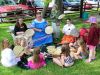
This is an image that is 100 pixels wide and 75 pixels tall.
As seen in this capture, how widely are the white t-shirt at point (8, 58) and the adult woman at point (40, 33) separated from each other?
255 cm

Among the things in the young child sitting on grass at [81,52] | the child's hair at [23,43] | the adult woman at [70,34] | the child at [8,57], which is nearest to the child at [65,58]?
the young child sitting on grass at [81,52]

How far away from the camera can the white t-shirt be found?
33.2 feet

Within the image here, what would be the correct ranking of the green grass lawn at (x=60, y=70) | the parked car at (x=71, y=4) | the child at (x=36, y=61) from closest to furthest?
the green grass lawn at (x=60, y=70) → the child at (x=36, y=61) → the parked car at (x=71, y=4)

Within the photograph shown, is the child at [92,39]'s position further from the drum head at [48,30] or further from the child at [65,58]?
the drum head at [48,30]

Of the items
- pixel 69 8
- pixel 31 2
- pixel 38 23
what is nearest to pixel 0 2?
pixel 31 2

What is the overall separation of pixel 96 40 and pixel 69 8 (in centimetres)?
2011

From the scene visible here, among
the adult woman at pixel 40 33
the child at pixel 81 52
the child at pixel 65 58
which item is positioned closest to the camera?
the child at pixel 65 58

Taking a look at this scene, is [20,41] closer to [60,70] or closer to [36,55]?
[36,55]

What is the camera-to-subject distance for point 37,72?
9.81 meters

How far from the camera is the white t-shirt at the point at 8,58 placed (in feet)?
33.2

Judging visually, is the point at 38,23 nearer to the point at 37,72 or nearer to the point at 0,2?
the point at 37,72

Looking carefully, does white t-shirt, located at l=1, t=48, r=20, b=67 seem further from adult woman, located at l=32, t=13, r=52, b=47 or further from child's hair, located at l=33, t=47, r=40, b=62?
adult woman, located at l=32, t=13, r=52, b=47

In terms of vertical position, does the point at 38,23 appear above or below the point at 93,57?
above

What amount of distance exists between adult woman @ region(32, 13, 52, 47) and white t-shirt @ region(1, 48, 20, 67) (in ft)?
8.35
